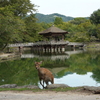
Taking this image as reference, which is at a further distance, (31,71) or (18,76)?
(31,71)

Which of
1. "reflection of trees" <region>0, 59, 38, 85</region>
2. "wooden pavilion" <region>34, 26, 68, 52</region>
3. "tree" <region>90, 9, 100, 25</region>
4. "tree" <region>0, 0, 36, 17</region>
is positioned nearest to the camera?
"reflection of trees" <region>0, 59, 38, 85</region>

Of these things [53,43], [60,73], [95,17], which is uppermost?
[95,17]

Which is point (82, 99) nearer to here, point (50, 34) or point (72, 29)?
point (50, 34)

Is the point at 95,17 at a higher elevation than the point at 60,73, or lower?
higher

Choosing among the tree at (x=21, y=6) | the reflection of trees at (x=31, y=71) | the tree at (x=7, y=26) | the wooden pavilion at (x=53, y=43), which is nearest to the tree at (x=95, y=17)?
the wooden pavilion at (x=53, y=43)

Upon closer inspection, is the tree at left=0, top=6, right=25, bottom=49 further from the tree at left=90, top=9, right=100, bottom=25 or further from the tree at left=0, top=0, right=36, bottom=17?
the tree at left=90, top=9, right=100, bottom=25

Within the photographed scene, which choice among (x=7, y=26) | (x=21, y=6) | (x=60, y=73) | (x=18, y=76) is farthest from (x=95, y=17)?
(x=18, y=76)

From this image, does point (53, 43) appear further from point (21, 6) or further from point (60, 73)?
point (60, 73)

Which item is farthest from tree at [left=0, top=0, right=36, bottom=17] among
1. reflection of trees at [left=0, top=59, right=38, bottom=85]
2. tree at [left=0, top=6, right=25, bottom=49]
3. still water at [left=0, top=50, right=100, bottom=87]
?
reflection of trees at [left=0, top=59, right=38, bottom=85]

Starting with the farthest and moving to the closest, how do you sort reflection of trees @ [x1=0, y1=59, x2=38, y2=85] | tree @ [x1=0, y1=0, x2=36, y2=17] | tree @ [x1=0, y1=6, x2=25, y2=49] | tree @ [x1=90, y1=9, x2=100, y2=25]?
1. tree @ [x1=90, y1=9, x2=100, y2=25]
2. tree @ [x1=0, y1=0, x2=36, y2=17]
3. tree @ [x1=0, y1=6, x2=25, y2=49]
4. reflection of trees @ [x1=0, y1=59, x2=38, y2=85]

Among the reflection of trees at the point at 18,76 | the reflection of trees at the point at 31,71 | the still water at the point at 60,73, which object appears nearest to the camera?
the still water at the point at 60,73

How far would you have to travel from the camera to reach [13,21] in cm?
2727

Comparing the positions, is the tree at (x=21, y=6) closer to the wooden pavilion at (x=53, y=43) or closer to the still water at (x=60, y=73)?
the wooden pavilion at (x=53, y=43)

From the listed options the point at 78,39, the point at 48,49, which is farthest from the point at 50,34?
the point at 78,39
